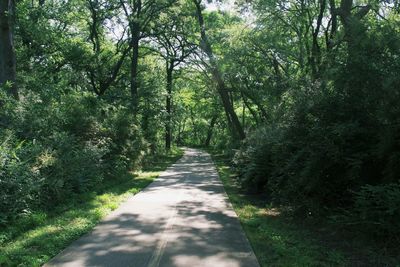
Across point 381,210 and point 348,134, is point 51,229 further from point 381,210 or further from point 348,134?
point 348,134

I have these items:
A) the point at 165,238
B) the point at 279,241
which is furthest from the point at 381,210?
the point at 165,238

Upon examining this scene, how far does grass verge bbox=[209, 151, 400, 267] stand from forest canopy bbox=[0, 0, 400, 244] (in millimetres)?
431

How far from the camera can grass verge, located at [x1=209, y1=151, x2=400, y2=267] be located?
6.18m

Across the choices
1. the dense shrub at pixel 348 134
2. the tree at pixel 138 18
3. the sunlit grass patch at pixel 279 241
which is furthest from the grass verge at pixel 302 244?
the tree at pixel 138 18

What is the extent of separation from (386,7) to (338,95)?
942cm

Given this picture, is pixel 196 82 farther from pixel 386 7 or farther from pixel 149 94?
pixel 386 7

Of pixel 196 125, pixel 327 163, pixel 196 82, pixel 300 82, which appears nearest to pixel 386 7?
pixel 300 82

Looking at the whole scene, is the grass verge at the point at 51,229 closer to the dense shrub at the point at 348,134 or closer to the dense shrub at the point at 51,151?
the dense shrub at the point at 51,151

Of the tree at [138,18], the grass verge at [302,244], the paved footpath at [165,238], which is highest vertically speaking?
the tree at [138,18]

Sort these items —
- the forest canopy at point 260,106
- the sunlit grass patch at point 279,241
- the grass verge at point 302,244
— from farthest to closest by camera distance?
the forest canopy at point 260,106 < the sunlit grass patch at point 279,241 < the grass verge at point 302,244

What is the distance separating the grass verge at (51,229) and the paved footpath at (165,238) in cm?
23

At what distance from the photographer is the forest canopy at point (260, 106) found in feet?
26.1

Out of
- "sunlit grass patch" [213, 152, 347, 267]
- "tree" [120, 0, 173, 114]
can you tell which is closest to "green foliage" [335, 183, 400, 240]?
"sunlit grass patch" [213, 152, 347, 267]

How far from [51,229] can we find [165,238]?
233 centimetres
